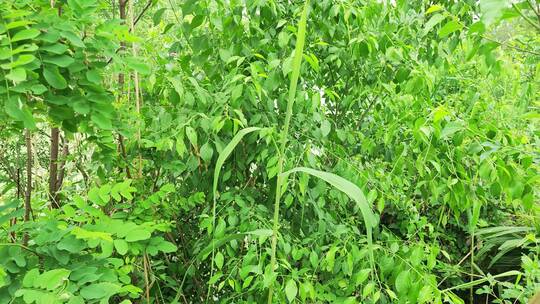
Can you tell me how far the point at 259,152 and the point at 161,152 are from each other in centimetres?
33

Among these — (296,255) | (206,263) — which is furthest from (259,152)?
(206,263)

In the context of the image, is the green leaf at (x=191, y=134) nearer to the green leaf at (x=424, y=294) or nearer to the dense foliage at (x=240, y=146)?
the dense foliage at (x=240, y=146)

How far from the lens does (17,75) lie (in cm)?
93

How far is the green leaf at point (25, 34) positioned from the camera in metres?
0.97

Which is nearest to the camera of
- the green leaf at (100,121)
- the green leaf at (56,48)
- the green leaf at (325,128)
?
the green leaf at (56,48)

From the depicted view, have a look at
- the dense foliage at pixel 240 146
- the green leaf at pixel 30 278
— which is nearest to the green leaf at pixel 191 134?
the dense foliage at pixel 240 146

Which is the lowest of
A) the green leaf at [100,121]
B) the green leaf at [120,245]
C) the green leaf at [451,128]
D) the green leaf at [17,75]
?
the green leaf at [120,245]

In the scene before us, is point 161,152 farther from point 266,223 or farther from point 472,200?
point 472,200

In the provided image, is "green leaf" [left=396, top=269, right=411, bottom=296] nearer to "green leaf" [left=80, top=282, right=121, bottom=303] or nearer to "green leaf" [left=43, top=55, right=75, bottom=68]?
"green leaf" [left=80, top=282, right=121, bottom=303]

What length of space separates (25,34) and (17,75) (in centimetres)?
10

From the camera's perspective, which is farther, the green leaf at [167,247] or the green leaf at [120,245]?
the green leaf at [167,247]

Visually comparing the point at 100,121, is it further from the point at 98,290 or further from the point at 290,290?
the point at 290,290

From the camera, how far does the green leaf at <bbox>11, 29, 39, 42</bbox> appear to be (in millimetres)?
972

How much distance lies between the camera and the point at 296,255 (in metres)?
1.49
